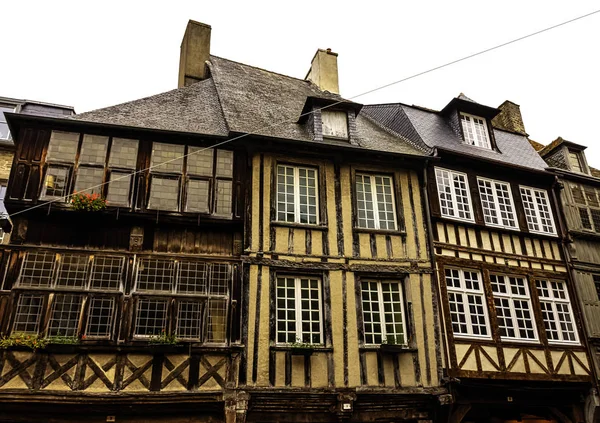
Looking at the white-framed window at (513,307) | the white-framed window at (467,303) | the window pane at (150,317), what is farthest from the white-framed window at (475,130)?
the window pane at (150,317)

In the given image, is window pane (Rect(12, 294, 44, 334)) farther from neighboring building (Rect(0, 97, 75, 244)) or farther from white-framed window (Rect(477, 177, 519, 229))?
white-framed window (Rect(477, 177, 519, 229))

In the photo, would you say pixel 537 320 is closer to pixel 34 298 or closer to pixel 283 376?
pixel 283 376

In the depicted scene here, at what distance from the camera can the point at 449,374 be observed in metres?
10.9

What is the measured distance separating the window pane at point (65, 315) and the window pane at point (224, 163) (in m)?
3.63

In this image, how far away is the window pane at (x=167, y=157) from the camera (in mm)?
10875

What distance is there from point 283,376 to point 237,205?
11.3ft

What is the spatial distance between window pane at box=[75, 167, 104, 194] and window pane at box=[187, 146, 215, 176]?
173 cm

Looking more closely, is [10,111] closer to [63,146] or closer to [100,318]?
[63,146]

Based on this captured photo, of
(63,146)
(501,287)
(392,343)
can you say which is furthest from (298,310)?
(63,146)

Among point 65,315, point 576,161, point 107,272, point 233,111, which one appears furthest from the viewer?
point 576,161

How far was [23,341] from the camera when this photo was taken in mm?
8875

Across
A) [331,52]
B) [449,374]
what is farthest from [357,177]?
[331,52]

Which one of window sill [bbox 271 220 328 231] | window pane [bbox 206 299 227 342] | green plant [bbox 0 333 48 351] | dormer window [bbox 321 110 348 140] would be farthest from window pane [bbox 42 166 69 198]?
dormer window [bbox 321 110 348 140]

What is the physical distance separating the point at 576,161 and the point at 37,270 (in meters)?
14.7
